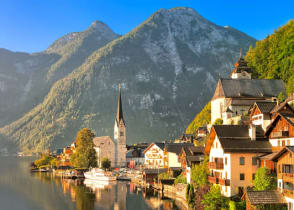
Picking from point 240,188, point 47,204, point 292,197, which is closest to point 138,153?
point 47,204

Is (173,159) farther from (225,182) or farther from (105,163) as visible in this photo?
(225,182)

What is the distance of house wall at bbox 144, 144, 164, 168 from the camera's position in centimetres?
12938

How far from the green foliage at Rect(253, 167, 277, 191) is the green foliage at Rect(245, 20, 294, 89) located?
6428 centimetres

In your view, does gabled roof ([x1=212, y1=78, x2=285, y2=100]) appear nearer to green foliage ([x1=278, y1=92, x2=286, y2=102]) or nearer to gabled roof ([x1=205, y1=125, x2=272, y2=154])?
green foliage ([x1=278, y1=92, x2=286, y2=102])

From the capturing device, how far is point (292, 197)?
48.2 meters

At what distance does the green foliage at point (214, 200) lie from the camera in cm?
5826

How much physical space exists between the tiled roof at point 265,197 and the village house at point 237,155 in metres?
6.92

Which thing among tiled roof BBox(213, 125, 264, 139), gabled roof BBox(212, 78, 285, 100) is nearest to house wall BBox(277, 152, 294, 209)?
tiled roof BBox(213, 125, 264, 139)

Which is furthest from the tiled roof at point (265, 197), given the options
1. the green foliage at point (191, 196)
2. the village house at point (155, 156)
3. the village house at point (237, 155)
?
the village house at point (155, 156)

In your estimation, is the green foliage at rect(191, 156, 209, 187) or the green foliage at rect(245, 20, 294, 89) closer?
the green foliage at rect(191, 156, 209, 187)

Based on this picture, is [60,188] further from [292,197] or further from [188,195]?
[292,197]

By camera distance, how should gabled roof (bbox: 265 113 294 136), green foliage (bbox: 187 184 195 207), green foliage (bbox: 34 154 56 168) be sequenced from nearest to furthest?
gabled roof (bbox: 265 113 294 136), green foliage (bbox: 187 184 195 207), green foliage (bbox: 34 154 56 168)

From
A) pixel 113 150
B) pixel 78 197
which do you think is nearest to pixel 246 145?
pixel 78 197

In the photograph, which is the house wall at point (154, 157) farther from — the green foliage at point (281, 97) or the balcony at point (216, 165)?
the balcony at point (216, 165)
